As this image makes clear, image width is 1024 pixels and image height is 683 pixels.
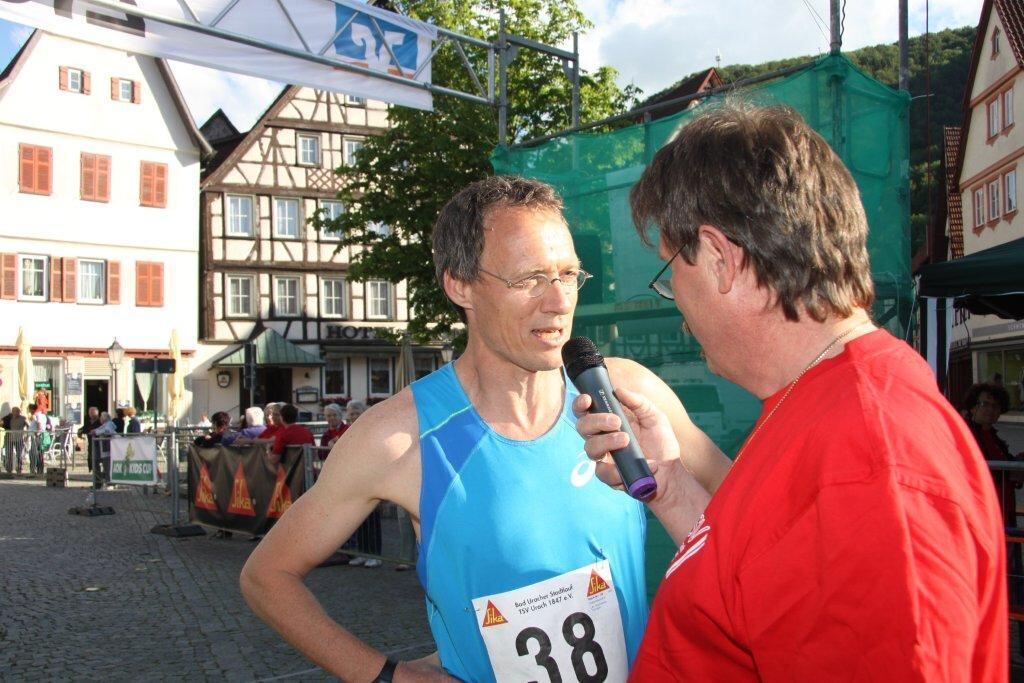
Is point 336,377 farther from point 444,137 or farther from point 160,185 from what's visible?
point 444,137

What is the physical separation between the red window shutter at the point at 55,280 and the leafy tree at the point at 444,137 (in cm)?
1157

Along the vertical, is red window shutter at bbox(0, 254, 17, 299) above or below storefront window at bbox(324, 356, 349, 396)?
above

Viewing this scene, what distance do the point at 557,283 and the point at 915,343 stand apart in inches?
171

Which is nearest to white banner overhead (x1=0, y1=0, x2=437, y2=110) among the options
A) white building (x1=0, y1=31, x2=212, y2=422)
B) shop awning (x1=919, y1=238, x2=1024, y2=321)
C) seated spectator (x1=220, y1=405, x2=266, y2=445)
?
shop awning (x1=919, y1=238, x2=1024, y2=321)

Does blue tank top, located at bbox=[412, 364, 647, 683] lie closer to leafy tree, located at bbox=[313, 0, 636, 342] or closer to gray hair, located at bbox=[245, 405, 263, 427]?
gray hair, located at bbox=[245, 405, 263, 427]

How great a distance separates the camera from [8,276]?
28.6 metres

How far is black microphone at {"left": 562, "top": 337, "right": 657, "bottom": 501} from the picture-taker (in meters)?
1.77

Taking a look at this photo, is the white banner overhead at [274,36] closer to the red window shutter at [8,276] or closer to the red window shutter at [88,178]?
the red window shutter at [8,276]

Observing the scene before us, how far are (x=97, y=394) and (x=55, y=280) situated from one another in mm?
3804

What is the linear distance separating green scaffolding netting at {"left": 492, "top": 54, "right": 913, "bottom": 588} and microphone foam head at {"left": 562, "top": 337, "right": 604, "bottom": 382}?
9.29 feet

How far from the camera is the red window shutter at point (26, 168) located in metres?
28.7

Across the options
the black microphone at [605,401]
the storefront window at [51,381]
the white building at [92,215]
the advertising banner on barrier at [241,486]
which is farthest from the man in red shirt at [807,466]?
the storefront window at [51,381]

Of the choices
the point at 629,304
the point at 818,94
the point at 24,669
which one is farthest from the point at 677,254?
the point at 24,669

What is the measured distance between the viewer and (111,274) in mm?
30391
